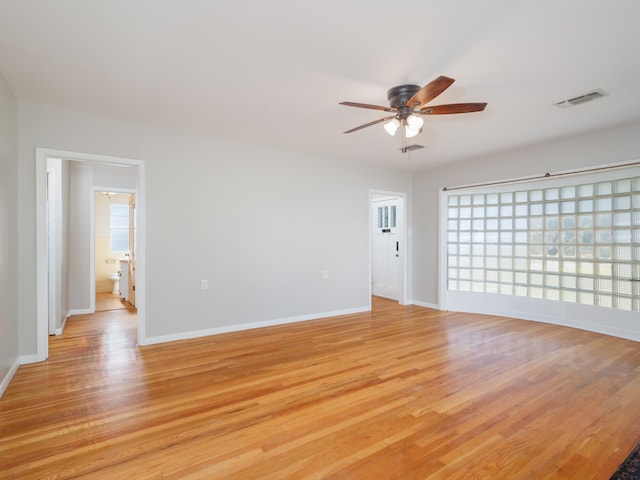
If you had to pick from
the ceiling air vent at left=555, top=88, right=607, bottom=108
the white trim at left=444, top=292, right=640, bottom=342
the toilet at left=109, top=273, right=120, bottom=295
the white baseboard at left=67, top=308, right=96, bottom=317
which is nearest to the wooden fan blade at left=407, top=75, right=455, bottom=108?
the ceiling air vent at left=555, top=88, right=607, bottom=108

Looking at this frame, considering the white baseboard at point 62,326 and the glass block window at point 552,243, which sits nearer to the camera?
the glass block window at point 552,243

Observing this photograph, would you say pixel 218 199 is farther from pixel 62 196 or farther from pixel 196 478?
pixel 196 478

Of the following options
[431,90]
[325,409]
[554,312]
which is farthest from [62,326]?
[554,312]

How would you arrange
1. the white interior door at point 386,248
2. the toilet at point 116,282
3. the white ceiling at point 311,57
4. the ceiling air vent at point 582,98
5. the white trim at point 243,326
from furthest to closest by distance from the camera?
the toilet at point 116,282
the white interior door at point 386,248
the white trim at point 243,326
the ceiling air vent at point 582,98
the white ceiling at point 311,57

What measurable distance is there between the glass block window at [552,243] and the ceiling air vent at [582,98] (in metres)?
1.64

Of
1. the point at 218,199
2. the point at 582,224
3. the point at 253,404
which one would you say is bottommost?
the point at 253,404

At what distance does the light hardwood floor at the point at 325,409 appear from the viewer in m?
1.77

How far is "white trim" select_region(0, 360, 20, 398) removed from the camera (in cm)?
258

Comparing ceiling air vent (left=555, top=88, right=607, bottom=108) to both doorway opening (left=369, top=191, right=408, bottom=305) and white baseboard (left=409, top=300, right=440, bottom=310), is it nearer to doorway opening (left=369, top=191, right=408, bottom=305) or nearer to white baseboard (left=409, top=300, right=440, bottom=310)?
doorway opening (left=369, top=191, right=408, bottom=305)

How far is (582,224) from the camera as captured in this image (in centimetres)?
440

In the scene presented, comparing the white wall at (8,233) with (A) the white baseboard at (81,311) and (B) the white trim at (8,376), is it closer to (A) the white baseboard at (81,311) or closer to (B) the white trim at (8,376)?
(B) the white trim at (8,376)

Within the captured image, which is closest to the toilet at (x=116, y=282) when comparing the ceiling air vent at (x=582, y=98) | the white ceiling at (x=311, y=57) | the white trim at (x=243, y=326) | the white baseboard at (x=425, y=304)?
the white trim at (x=243, y=326)

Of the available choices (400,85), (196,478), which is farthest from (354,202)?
(196,478)

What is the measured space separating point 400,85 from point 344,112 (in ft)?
2.42
